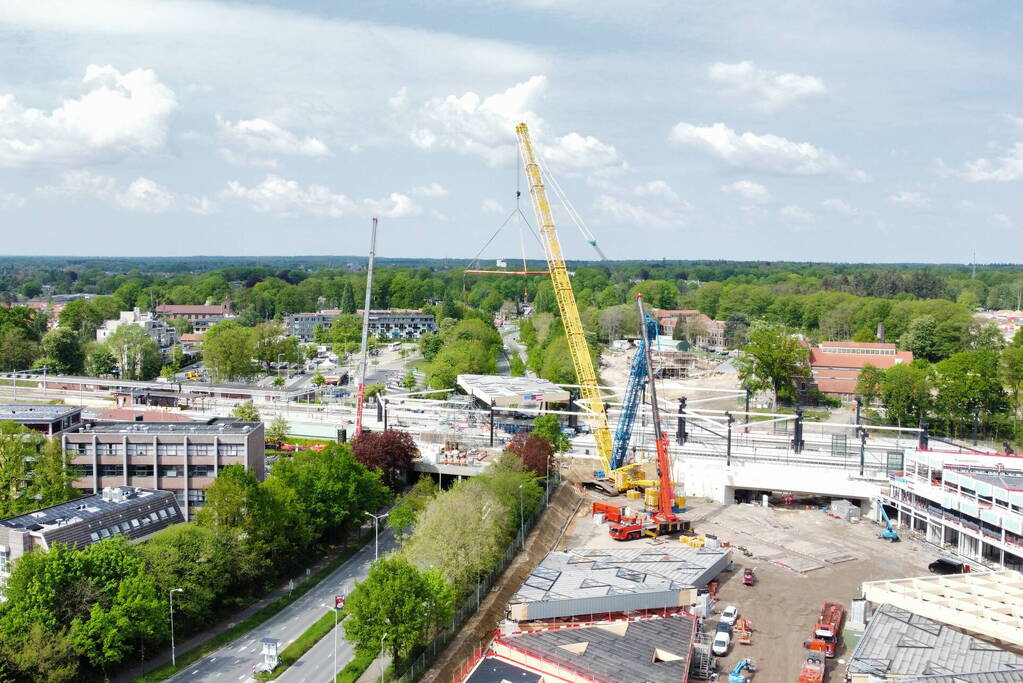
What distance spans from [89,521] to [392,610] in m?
14.5

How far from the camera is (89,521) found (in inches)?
1455

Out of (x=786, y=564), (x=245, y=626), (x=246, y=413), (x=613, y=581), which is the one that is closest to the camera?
(x=245, y=626)

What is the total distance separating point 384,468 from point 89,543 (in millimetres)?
21186

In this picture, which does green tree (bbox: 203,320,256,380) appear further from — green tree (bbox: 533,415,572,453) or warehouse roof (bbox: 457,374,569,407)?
green tree (bbox: 533,415,572,453)

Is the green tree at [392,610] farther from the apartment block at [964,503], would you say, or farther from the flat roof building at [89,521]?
the apartment block at [964,503]

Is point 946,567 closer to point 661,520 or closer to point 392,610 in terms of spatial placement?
point 661,520

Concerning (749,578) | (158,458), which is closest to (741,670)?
(749,578)

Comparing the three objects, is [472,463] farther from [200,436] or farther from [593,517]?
[200,436]

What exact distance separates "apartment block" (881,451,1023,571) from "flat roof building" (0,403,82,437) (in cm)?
5025

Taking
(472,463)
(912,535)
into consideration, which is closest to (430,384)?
(472,463)

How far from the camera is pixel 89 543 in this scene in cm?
3662

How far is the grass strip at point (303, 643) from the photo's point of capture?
32969mm

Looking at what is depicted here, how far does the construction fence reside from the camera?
3338cm

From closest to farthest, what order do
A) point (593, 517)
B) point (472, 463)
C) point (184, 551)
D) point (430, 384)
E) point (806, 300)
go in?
point (184, 551) < point (593, 517) < point (472, 463) < point (430, 384) < point (806, 300)
